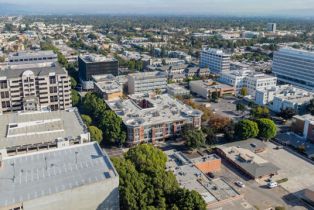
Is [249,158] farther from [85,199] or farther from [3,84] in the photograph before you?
[3,84]

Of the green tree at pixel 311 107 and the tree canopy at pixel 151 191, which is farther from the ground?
the green tree at pixel 311 107

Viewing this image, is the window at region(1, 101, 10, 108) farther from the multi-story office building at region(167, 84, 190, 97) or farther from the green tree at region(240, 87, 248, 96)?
the green tree at region(240, 87, 248, 96)

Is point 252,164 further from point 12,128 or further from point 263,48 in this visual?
point 263,48

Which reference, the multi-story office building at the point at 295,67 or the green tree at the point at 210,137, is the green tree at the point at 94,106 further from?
the multi-story office building at the point at 295,67

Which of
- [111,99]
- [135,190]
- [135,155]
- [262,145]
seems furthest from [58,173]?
[111,99]

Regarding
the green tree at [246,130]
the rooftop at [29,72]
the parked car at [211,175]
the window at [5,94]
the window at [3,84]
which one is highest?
the rooftop at [29,72]

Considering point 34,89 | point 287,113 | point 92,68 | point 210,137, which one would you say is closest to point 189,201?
point 210,137

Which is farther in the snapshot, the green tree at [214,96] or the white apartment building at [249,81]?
the white apartment building at [249,81]

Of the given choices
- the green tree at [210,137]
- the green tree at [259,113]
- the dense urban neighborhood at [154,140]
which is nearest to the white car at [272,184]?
the dense urban neighborhood at [154,140]
